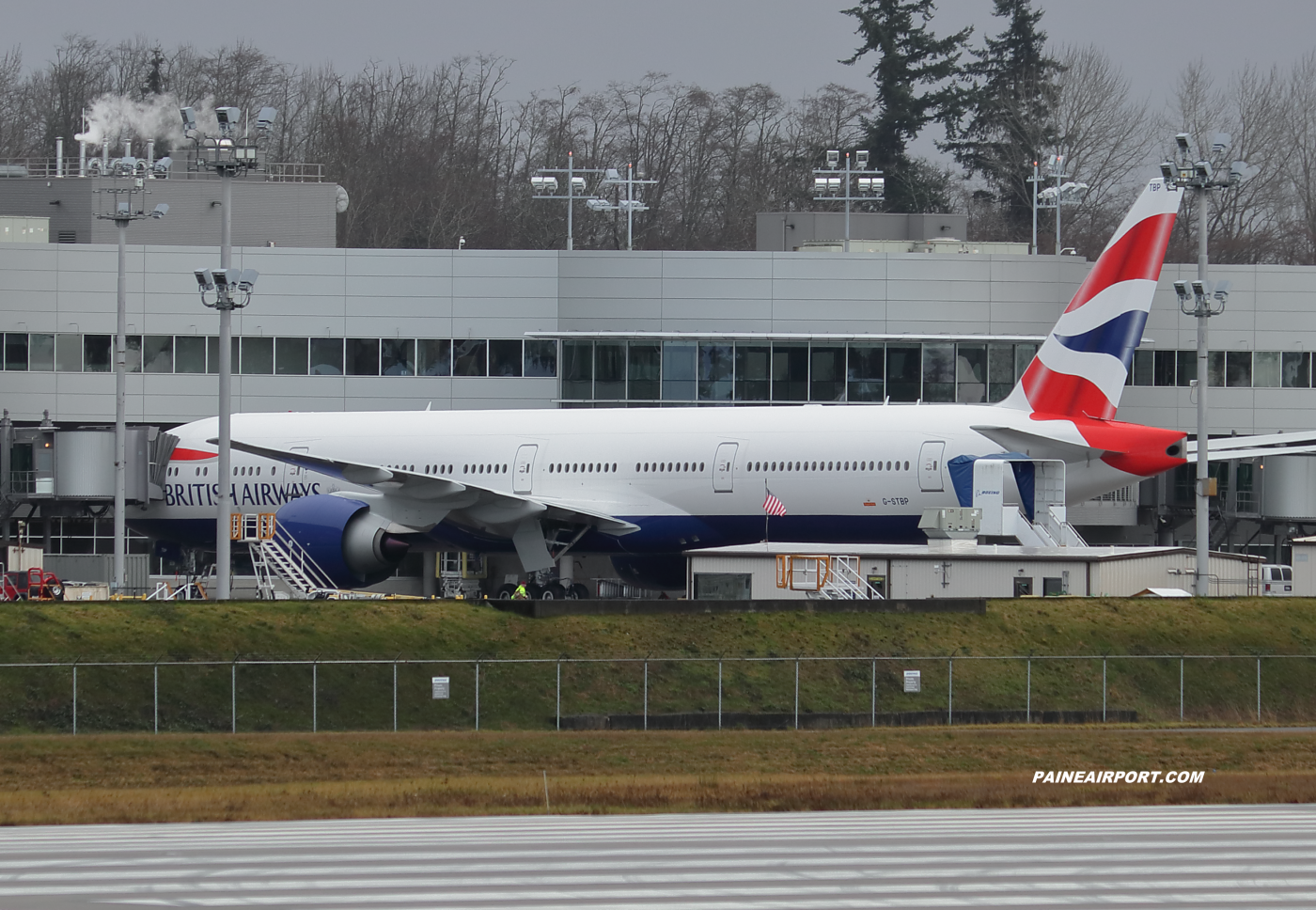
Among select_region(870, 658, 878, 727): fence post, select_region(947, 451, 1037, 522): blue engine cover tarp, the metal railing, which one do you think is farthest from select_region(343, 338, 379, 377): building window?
select_region(870, 658, 878, 727): fence post

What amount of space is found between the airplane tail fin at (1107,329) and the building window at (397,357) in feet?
75.2

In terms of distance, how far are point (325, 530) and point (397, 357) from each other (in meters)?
16.2

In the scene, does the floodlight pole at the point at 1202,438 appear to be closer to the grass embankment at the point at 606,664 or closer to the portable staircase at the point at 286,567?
the grass embankment at the point at 606,664

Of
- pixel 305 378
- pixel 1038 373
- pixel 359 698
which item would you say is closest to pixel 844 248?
pixel 305 378

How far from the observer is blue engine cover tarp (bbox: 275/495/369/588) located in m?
38.8

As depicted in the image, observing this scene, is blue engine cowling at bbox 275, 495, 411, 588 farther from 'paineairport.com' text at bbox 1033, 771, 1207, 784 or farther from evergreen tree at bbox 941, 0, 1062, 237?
evergreen tree at bbox 941, 0, 1062, 237

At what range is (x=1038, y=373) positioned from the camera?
37.3 metres

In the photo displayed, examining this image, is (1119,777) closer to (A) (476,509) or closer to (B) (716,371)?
(A) (476,509)

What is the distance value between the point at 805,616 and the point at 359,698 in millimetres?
8333

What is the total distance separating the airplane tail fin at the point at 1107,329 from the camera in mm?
37062

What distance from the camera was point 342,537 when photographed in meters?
38.8

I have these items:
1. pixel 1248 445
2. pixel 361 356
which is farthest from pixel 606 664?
pixel 361 356

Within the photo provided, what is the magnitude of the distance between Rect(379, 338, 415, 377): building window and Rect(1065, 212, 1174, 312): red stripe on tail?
23.7 meters

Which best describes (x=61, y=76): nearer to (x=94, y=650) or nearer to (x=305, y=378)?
(x=305, y=378)
